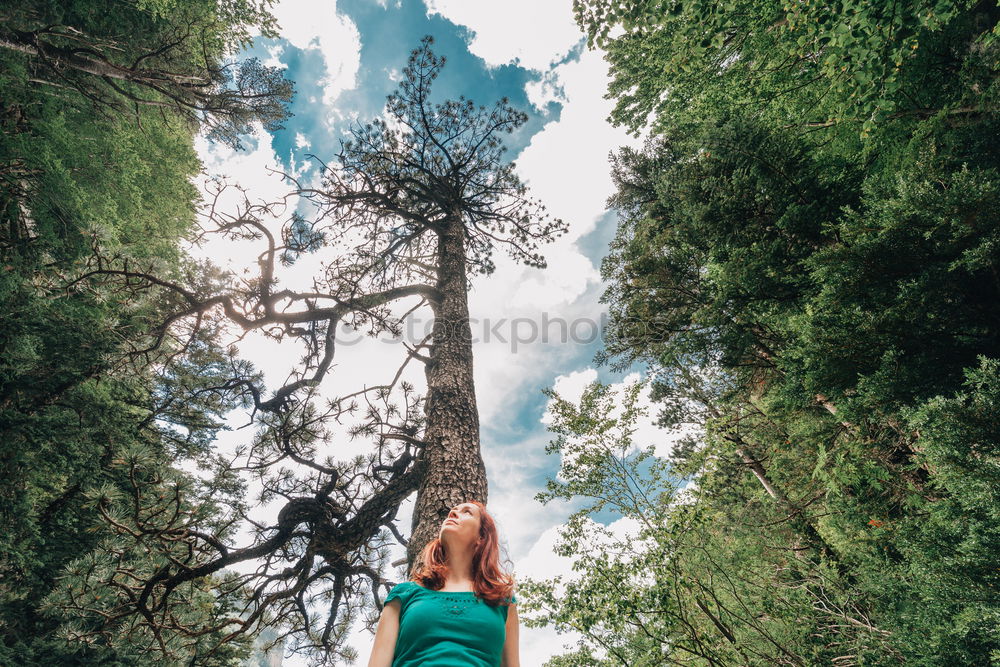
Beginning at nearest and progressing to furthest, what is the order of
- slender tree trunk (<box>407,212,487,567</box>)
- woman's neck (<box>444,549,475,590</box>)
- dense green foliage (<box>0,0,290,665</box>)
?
woman's neck (<box>444,549,475,590</box>), slender tree trunk (<box>407,212,487,567</box>), dense green foliage (<box>0,0,290,665</box>)

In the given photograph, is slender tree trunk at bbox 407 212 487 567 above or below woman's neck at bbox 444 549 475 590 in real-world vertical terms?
above

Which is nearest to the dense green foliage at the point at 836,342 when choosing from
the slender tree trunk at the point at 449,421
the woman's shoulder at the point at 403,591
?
the slender tree trunk at the point at 449,421

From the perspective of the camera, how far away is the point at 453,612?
163 cm

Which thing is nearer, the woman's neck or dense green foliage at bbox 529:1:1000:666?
the woman's neck

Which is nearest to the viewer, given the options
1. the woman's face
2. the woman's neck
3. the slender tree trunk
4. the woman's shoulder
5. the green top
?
the green top

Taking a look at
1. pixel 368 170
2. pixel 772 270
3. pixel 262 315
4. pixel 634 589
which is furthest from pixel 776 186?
pixel 262 315

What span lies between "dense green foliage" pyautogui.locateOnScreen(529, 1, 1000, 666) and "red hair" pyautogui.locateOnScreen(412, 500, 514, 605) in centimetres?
193

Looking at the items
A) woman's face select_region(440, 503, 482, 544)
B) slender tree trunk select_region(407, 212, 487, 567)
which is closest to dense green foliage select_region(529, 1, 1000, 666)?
slender tree trunk select_region(407, 212, 487, 567)

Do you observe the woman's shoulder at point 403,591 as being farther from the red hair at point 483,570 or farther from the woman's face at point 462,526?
the woman's face at point 462,526

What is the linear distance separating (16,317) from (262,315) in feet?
8.36

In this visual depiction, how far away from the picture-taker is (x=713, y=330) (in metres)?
4.83

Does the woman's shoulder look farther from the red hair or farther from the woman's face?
the woman's face

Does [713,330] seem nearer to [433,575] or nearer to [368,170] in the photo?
[433,575]

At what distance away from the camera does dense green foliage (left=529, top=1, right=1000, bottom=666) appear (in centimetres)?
232
